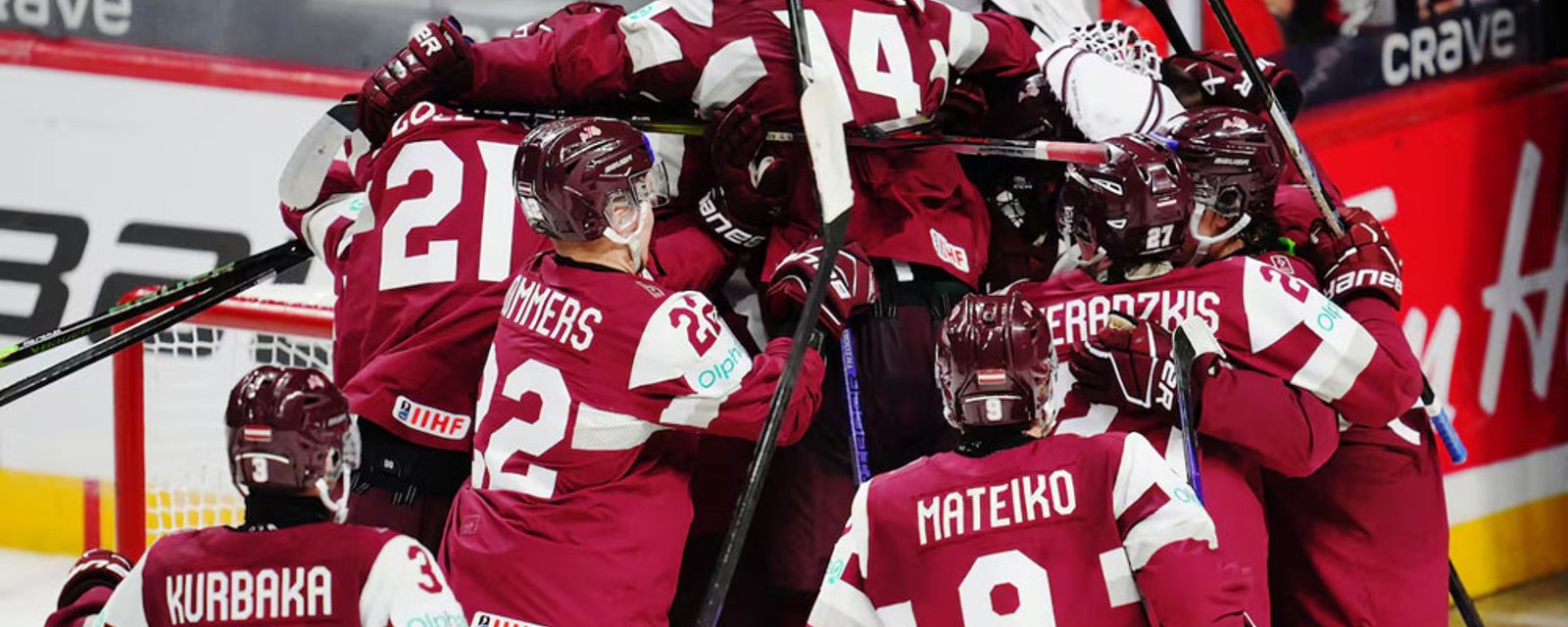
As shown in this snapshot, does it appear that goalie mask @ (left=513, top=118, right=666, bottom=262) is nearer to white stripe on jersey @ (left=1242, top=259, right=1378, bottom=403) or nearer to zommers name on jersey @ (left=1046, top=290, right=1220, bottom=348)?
zommers name on jersey @ (left=1046, top=290, right=1220, bottom=348)

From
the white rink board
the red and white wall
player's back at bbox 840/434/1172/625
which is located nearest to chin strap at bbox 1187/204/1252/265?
player's back at bbox 840/434/1172/625

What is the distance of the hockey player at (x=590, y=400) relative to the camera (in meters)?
3.33

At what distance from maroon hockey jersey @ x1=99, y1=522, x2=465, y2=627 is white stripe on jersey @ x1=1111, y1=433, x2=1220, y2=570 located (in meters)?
0.88

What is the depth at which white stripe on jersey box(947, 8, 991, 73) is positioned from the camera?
3990 mm

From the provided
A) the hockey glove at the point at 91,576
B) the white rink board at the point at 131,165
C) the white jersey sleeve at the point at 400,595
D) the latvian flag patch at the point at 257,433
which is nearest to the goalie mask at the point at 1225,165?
the white jersey sleeve at the point at 400,595

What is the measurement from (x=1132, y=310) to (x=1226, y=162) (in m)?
0.31

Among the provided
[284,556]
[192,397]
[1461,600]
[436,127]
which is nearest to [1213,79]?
A: [1461,600]

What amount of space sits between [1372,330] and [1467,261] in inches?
86.9

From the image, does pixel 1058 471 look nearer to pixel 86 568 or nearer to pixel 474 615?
pixel 474 615

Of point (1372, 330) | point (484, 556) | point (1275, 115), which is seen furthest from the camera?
point (1275, 115)

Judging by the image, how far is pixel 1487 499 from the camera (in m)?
5.93

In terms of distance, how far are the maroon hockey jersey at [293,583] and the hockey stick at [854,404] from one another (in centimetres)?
111

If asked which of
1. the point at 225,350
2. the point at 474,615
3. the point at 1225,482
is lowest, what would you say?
the point at 225,350

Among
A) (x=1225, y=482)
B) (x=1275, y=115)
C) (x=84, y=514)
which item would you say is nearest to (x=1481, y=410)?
(x=1275, y=115)
